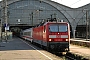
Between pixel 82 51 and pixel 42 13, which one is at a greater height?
pixel 42 13

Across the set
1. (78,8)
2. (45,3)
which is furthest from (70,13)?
(45,3)

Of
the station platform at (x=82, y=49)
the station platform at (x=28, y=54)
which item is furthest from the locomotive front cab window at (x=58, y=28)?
the station platform at (x=82, y=49)

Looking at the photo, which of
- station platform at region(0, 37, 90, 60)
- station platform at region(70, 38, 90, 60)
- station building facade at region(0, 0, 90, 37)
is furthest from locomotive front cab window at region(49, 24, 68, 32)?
station building facade at region(0, 0, 90, 37)

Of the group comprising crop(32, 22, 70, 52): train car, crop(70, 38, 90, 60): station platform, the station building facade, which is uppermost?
the station building facade

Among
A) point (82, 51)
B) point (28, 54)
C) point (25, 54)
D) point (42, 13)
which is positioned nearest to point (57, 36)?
point (82, 51)

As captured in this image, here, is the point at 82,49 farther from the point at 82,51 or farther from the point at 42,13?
the point at 42,13

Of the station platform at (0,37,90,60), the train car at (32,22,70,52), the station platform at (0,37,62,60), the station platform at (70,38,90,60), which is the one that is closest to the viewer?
the station platform at (0,37,62,60)

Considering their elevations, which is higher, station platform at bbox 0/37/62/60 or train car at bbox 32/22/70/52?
train car at bbox 32/22/70/52

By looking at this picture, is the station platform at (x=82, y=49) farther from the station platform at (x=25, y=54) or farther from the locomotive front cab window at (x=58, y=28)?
the station platform at (x=25, y=54)

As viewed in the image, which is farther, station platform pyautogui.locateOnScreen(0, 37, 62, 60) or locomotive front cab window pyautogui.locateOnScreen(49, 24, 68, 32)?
locomotive front cab window pyautogui.locateOnScreen(49, 24, 68, 32)

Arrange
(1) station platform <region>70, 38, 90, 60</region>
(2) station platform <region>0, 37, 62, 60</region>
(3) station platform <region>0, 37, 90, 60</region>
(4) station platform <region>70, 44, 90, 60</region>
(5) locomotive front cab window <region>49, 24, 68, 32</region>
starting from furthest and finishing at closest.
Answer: (5) locomotive front cab window <region>49, 24, 68, 32</region> < (1) station platform <region>70, 38, 90, 60</region> < (4) station platform <region>70, 44, 90, 60</region> < (3) station platform <region>0, 37, 90, 60</region> < (2) station platform <region>0, 37, 62, 60</region>

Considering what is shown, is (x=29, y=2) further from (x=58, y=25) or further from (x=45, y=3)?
(x=58, y=25)

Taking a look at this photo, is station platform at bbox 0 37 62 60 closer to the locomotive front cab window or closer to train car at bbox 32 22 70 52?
train car at bbox 32 22 70 52

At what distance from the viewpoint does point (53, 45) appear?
26.8 m
